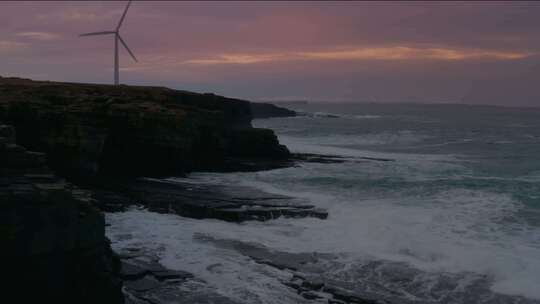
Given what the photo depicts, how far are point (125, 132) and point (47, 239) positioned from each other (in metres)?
19.7

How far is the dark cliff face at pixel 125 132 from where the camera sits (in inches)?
1057

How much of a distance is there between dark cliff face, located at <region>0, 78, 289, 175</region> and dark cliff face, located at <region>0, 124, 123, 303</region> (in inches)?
539

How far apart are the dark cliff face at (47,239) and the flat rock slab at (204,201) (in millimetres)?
9714

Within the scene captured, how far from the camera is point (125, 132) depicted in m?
31.6

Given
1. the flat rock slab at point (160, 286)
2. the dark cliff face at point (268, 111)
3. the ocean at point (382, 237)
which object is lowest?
the flat rock slab at point (160, 286)

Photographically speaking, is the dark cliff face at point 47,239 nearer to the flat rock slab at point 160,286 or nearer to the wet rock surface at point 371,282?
the flat rock slab at point 160,286

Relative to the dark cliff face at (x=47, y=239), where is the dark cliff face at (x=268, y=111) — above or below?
above

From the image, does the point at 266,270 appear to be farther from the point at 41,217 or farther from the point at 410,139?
the point at 410,139

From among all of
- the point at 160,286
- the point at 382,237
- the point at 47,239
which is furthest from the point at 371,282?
the point at 47,239

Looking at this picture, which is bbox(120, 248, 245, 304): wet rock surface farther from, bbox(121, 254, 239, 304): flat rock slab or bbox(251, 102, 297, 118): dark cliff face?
bbox(251, 102, 297, 118): dark cliff face

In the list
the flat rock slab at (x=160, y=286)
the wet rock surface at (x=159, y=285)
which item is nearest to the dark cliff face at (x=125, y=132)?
the wet rock surface at (x=159, y=285)

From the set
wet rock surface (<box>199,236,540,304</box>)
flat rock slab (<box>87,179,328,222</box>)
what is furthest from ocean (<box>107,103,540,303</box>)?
flat rock slab (<box>87,179,328,222</box>)

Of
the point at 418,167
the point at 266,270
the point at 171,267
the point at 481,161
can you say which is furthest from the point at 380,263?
the point at 481,161

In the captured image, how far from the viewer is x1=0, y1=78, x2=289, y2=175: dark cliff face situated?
88.1 ft
